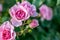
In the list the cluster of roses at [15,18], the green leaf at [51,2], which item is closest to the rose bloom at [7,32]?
the cluster of roses at [15,18]

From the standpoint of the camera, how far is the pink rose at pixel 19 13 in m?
0.87

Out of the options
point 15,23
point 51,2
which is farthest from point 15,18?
point 51,2

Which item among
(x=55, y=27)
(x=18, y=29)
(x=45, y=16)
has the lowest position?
(x=55, y=27)

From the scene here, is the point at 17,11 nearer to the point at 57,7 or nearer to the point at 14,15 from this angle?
the point at 14,15

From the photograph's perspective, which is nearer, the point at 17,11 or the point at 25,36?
the point at 17,11

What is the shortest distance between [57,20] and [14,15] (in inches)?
37.2

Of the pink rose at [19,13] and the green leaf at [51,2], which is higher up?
the pink rose at [19,13]

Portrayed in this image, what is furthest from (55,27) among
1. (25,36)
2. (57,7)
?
(25,36)

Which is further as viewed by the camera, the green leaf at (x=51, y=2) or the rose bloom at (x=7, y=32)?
the green leaf at (x=51, y=2)

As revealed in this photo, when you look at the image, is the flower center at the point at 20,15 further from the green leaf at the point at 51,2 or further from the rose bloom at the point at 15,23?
the green leaf at the point at 51,2

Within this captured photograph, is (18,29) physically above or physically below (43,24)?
above

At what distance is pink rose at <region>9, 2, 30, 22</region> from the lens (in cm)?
87

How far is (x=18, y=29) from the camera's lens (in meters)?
0.93

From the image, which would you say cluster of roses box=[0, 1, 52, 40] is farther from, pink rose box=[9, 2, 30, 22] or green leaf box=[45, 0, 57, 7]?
green leaf box=[45, 0, 57, 7]
